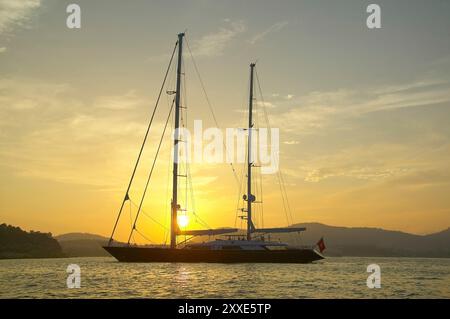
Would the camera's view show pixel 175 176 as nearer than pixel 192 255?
Yes

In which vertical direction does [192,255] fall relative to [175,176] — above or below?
below

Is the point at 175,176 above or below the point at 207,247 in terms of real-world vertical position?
above

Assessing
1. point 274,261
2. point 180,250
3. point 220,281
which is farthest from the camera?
point 274,261

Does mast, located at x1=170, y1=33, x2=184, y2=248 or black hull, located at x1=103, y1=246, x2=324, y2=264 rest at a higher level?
mast, located at x1=170, y1=33, x2=184, y2=248

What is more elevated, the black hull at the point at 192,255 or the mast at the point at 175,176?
the mast at the point at 175,176

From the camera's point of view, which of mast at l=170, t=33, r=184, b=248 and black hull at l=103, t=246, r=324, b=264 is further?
black hull at l=103, t=246, r=324, b=264

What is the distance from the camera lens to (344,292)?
4112 centimetres

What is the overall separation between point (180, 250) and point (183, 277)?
78.8 ft

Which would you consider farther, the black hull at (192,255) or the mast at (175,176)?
the black hull at (192,255)
